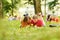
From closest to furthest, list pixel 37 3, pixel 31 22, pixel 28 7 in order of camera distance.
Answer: pixel 31 22 < pixel 37 3 < pixel 28 7

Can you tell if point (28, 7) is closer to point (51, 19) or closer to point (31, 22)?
point (51, 19)

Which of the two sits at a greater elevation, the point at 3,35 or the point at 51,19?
the point at 3,35

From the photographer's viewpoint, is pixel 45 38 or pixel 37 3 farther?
pixel 37 3

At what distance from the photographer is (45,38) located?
6.03 ft

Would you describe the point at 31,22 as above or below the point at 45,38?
below

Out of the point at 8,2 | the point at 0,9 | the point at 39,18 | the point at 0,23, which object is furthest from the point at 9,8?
the point at 0,23

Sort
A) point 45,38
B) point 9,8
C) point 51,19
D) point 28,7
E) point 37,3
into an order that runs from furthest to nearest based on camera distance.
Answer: point 28,7
point 9,8
point 37,3
point 51,19
point 45,38

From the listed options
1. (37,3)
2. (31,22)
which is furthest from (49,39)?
(37,3)

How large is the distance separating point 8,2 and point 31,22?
25073 mm

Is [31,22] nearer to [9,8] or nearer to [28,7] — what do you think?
[9,8]

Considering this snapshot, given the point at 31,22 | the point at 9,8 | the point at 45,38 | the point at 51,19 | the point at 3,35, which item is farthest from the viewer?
the point at 9,8

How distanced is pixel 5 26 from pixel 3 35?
8 cm

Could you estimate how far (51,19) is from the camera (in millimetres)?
15469

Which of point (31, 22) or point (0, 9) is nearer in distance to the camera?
point (31, 22)
